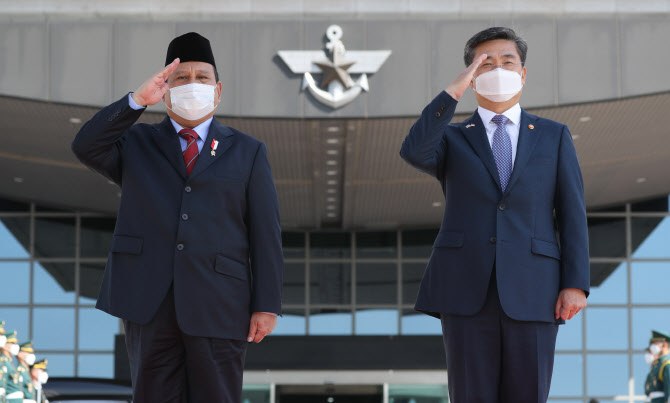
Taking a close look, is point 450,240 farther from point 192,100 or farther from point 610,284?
point 610,284

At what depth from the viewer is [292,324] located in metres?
26.3

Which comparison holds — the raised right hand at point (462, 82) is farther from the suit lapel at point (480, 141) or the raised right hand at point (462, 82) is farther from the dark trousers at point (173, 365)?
the dark trousers at point (173, 365)

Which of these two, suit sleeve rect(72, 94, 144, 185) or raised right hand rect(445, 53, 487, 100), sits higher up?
raised right hand rect(445, 53, 487, 100)

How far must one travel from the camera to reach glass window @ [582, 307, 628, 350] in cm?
2594

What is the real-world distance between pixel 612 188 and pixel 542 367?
2096cm

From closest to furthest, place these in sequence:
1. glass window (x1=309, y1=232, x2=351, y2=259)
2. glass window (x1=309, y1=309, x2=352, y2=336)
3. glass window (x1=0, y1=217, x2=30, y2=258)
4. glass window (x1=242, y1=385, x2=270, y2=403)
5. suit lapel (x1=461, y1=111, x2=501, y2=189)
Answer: suit lapel (x1=461, y1=111, x2=501, y2=189) → glass window (x1=242, y1=385, x2=270, y2=403) → glass window (x1=0, y1=217, x2=30, y2=258) → glass window (x1=309, y1=309, x2=352, y2=336) → glass window (x1=309, y1=232, x2=351, y2=259)

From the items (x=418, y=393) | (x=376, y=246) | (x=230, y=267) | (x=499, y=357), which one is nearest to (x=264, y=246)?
(x=230, y=267)

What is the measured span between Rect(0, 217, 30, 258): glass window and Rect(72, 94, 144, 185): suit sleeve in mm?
23105

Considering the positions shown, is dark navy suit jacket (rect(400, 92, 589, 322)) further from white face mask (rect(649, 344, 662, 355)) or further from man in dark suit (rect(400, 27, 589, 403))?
white face mask (rect(649, 344, 662, 355))

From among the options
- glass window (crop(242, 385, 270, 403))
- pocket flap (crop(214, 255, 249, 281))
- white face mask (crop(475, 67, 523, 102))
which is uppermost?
white face mask (crop(475, 67, 523, 102))

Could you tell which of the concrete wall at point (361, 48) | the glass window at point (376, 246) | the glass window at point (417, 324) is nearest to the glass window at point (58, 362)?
the glass window at point (376, 246)

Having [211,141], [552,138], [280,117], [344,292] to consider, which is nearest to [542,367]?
[552,138]

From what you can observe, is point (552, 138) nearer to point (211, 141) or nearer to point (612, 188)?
point (211, 141)

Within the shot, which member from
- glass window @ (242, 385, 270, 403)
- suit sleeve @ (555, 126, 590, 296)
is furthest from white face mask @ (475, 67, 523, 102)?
glass window @ (242, 385, 270, 403)
